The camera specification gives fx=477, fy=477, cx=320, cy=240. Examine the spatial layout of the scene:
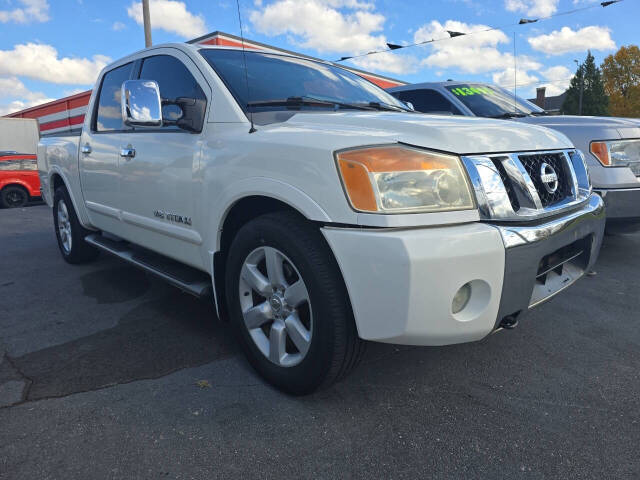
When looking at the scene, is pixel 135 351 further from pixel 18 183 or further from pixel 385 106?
pixel 18 183

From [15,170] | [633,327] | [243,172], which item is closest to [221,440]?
[243,172]

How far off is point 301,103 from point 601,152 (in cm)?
281

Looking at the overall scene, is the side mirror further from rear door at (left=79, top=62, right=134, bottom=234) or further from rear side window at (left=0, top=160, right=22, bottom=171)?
rear side window at (left=0, top=160, right=22, bottom=171)

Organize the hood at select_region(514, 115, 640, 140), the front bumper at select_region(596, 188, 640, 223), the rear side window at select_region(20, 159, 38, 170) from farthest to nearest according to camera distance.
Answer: the rear side window at select_region(20, 159, 38, 170) < the hood at select_region(514, 115, 640, 140) < the front bumper at select_region(596, 188, 640, 223)

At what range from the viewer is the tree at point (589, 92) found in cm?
3678

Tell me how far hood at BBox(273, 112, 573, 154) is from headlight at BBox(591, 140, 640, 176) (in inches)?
75.8

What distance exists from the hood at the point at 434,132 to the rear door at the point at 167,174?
68cm

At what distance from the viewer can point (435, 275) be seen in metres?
1.68

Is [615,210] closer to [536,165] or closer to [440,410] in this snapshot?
[536,165]

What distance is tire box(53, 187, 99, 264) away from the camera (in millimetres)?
4495

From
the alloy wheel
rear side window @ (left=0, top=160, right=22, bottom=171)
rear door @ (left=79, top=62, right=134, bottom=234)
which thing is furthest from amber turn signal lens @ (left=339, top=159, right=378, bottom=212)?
rear side window @ (left=0, top=160, right=22, bottom=171)

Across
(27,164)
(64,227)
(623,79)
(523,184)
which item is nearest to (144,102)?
(523,184)

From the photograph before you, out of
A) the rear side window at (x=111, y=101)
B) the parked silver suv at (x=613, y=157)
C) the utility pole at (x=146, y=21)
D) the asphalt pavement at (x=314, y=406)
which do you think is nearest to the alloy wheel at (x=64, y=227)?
the rear side window at (x=111, y=101)

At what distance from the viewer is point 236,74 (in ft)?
8.86
